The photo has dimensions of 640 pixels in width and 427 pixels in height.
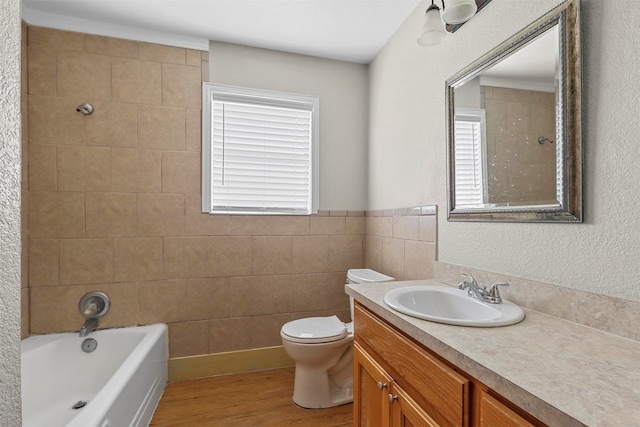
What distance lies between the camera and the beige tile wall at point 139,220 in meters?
2.01

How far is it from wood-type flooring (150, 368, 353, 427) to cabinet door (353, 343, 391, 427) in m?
0.53

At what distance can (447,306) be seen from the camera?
1.36 meters

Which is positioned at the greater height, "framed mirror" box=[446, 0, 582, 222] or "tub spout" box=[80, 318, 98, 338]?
"framed mirror" box=[446, 0, 582, 222]

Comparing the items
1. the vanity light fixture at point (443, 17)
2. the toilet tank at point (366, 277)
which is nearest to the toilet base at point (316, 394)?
the toilet tank at point (366, 277)

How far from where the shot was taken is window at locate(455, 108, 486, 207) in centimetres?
143

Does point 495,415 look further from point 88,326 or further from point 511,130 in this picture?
point 88,326

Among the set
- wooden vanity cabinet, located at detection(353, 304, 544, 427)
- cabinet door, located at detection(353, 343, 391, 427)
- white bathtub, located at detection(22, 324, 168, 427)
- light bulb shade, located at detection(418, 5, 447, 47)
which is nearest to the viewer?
wooden vanity cabinet, located at detection(353, 304, 544, 427)

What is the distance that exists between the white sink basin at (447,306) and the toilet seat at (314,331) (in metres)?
0.70

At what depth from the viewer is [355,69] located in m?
2.62

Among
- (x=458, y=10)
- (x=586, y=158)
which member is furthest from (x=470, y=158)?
(x=458, y=10)

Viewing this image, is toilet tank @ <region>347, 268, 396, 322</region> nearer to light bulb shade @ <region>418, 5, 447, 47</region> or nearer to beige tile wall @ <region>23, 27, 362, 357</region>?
beige tile wall @ <region>23, 27, 362, 357</region>

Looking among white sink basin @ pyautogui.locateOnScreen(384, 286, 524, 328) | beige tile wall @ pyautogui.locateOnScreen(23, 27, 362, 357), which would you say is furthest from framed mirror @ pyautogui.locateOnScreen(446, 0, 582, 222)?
beige tile wall @ pyautogui.locateOnScreen(23, 27, 362, 357)

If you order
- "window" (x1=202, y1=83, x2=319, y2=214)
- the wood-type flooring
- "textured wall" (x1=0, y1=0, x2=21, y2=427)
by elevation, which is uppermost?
"window" (x1=202, y1=83, x2=319, y2=214)

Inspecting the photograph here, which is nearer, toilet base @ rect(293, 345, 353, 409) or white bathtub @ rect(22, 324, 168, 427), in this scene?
white bathtub @ rect(22, 324, 168, 427)
